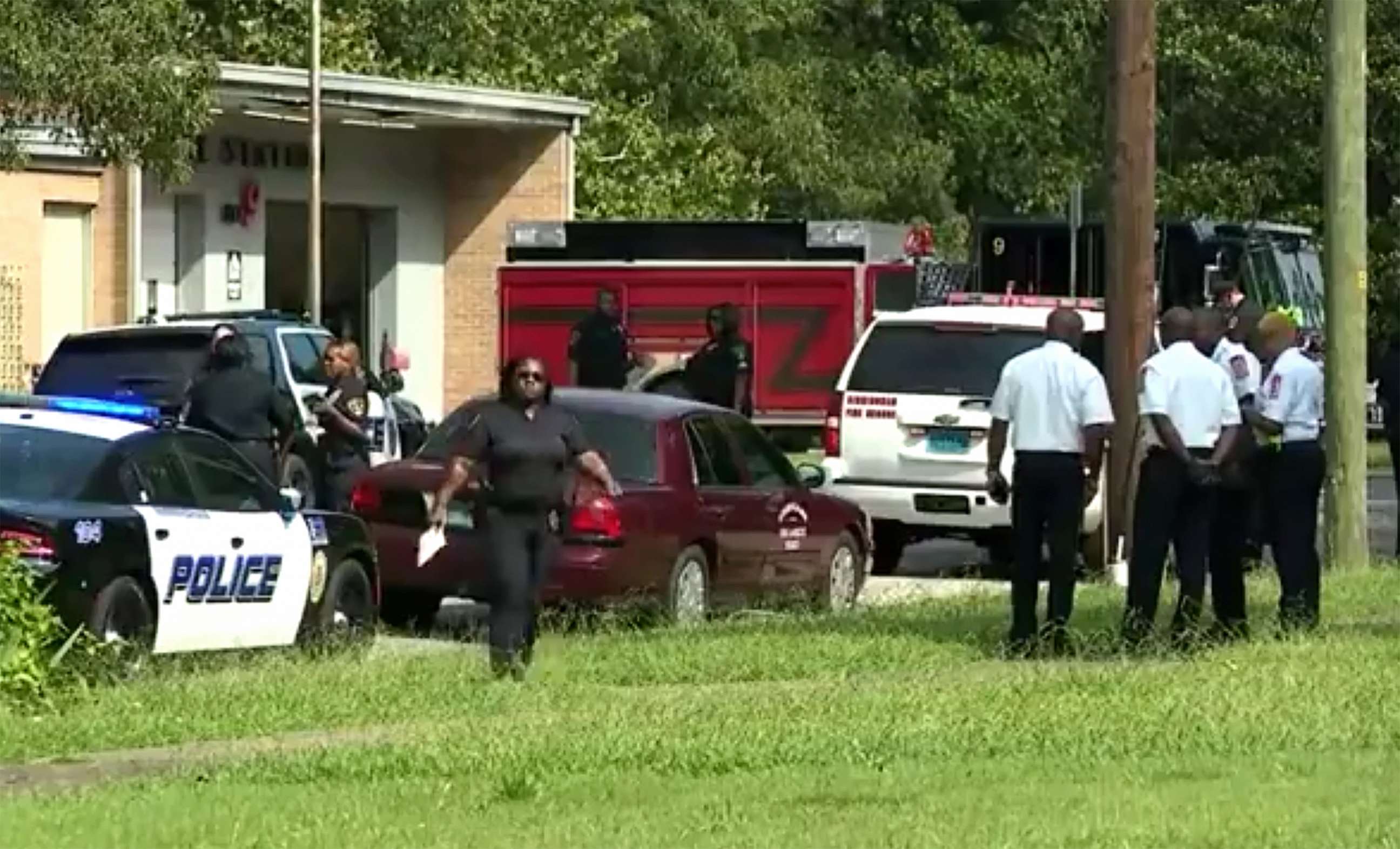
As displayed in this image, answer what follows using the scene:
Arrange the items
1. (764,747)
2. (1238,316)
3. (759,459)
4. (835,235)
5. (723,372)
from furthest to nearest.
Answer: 1. (835,235)
2. (723,372)
3. (1238,316)
4. (759,459)
5. (764,747)

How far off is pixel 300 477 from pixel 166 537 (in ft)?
20.6

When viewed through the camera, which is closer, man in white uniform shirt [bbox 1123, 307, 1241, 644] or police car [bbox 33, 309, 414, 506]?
man in white uniform shirt [bbox 1123, 307, 1241, 644]

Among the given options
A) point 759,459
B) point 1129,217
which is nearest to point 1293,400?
point 1129,217

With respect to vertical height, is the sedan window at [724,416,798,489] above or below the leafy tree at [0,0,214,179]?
below

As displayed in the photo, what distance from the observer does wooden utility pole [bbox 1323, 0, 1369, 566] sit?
21.7 m

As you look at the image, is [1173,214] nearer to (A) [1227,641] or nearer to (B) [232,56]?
(B) [232,56]

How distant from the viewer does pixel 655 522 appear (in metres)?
18.2

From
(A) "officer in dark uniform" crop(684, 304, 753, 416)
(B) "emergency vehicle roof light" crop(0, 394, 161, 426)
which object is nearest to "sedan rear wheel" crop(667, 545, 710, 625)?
(B) "emergency vehicle roof light" crop(0, 394, 161, 426)

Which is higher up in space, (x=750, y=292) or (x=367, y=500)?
(x=750, y=292)

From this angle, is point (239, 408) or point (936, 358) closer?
point (239, 408)

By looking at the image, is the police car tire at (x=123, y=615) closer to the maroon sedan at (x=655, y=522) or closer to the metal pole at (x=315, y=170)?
the maroon sedan at (x=655, y=522)

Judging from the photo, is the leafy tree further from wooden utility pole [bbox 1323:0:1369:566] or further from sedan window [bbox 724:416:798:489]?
wooden utility pole [bbox 1323:0:1369:566]

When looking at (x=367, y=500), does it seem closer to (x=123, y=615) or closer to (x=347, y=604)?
(x=347, y=604)

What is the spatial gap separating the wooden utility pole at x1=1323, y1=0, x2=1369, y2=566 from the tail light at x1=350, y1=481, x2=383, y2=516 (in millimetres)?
7143
